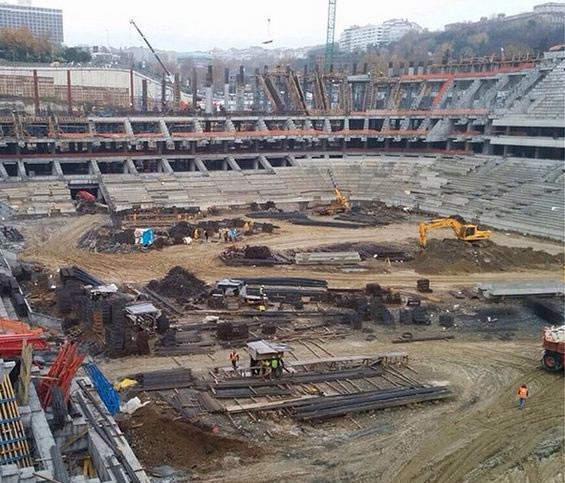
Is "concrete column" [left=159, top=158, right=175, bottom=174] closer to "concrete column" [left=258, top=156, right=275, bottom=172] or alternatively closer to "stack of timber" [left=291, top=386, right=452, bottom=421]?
"concrete column" [left=258, top=156, right=275, bottom=172]

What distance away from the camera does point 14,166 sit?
154 feet

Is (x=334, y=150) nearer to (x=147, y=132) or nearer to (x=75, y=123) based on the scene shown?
(x=147, y=132)

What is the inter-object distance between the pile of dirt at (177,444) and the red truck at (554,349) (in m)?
8.96

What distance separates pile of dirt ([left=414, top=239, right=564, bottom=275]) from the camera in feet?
93.5

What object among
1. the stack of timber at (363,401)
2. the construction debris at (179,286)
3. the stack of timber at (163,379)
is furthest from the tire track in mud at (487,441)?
the construction debris at (179,286)

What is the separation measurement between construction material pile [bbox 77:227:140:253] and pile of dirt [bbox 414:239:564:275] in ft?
45.5

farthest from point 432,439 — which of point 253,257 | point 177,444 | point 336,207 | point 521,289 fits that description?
point 336,207

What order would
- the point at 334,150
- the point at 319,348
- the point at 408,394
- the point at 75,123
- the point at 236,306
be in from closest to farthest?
the point at 408,394, the point at 319,348, the point at 236,306, the point at 75,123, the point at 334,150

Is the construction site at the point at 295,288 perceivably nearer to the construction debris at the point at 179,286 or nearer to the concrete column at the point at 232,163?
the construction debris at the point at 179,286

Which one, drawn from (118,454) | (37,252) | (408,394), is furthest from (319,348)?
(37,252)

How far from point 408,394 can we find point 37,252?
68.4ft

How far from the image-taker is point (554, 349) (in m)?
17.2

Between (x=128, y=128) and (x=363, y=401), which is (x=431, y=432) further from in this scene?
(x=128, y=128)

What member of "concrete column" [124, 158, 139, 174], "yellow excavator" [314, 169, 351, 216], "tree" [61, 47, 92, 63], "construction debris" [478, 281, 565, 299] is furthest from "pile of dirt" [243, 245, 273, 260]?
"tree" [61, 47, 92, 63]
